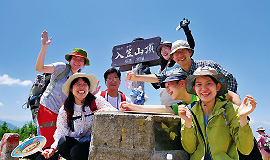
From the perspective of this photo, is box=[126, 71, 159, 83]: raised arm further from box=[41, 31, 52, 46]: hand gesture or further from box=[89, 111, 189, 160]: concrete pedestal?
box=[41, 31, 52, 46]: hand gesture

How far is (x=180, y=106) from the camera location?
2.17 m

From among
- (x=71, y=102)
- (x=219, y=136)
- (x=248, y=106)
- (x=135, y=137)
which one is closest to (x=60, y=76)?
(x=71, y=102)

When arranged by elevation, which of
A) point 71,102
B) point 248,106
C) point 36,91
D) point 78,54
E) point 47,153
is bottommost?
point 47,153

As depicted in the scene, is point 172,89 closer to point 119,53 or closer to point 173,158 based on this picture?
point 173,158

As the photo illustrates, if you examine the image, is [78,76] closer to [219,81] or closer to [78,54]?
[78,54]

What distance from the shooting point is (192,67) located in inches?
127

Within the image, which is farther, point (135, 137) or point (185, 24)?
point (185, 24)

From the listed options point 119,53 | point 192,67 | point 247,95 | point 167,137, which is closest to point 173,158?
point 167,137

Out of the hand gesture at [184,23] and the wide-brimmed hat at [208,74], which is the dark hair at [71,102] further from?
the hand gesture at [184,23]

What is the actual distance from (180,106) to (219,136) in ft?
1.64

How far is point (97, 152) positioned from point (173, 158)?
806mm

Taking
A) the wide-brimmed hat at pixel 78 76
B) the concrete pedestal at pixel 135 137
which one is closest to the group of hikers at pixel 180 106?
the wide-brimmed hat at pixel 78 76

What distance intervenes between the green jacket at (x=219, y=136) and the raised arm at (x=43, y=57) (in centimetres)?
245

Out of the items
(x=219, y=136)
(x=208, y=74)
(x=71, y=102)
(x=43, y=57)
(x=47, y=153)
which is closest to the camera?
(x=219, y=136)
